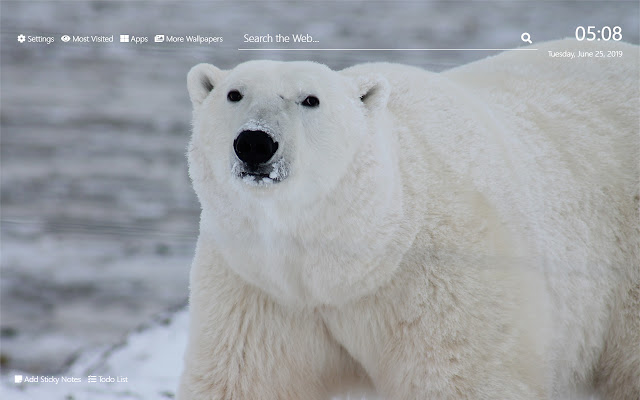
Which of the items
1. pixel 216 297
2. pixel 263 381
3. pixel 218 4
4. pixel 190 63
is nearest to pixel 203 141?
pixel 216 297

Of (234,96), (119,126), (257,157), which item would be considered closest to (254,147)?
(257,157)

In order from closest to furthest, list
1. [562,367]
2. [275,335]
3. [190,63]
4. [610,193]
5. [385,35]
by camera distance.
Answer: [275,335]
[562,367]
[610,193]
[385,35]
[190,63]

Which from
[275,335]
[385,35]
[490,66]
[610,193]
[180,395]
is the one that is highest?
[385,35]

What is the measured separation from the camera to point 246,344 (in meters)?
2.04

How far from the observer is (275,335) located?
2.04 m

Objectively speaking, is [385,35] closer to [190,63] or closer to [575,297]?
[190,63]

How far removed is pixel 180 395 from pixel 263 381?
249 millimetres

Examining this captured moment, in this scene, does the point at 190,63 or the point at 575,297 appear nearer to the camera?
the point at 575,297

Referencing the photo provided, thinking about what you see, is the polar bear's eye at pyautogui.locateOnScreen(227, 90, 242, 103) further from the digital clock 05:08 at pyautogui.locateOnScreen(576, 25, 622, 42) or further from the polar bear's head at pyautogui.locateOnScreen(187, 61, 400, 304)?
the digital clock 05:08 at pyautogui.locateOnScreen(576, 25, 622, 42)

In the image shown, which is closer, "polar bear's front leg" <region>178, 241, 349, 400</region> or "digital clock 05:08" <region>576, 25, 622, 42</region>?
"polar bear's front leg" <region>178, 241, 349, 400</region>

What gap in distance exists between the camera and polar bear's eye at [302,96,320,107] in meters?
1.82

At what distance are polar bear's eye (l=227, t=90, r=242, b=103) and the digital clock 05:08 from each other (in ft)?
5.00

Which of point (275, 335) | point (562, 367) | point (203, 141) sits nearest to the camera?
point (203, 141)

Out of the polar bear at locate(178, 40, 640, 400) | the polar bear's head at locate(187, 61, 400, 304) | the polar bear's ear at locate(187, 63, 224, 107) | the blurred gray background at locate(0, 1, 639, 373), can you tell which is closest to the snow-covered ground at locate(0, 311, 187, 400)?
the blurred gray background at locate(0, 1, 639, 373)
